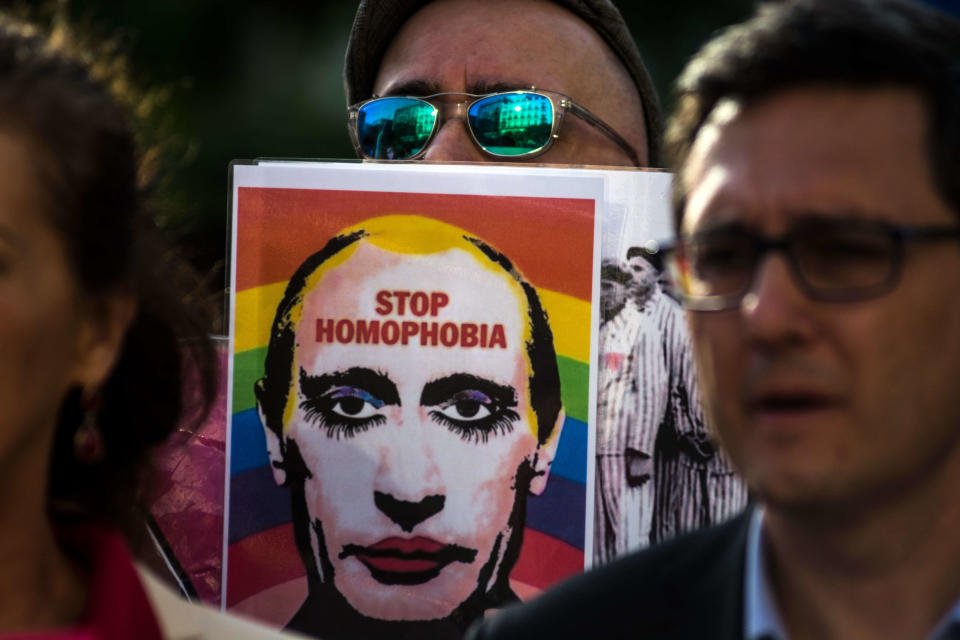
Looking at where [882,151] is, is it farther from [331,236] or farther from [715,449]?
[331,236]

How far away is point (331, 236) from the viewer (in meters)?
2.29

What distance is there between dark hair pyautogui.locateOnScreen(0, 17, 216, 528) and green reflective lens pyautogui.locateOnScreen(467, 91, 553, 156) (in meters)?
0.92

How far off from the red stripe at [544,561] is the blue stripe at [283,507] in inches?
0.5

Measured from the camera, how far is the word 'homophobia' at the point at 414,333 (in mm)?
2240

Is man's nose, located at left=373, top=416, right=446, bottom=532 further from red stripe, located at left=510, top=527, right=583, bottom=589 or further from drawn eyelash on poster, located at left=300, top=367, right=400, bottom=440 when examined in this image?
red stripe, located at left=510, top=527, right=583, bottom=589

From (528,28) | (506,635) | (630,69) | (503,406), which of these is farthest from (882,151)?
(630,69)

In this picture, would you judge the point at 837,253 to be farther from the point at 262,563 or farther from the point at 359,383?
the point at 262,563

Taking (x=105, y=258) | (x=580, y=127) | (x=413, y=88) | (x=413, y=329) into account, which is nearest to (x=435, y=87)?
(x=413, y=88)

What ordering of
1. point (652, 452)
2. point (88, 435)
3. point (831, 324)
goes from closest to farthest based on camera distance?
point (831, 324) < point (88, 435) < point (652, 452)

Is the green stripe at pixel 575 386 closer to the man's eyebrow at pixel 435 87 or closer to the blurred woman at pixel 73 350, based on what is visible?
the blurred woman at pixel 73 350

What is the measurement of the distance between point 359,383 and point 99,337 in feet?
1.93

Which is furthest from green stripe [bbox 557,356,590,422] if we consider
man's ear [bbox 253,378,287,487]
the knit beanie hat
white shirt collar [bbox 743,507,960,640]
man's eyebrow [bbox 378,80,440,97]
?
the knit beanie hat

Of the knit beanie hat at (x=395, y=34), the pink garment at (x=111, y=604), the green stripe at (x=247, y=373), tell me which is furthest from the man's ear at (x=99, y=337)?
the knit beanie hat at (x=395, y=34)

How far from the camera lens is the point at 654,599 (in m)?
1.61
